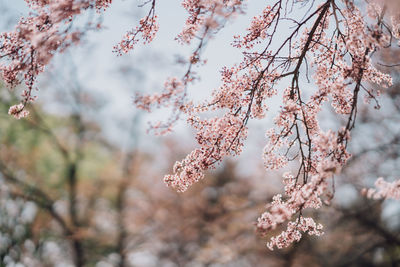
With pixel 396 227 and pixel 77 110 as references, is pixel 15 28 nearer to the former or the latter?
pixel 77 110

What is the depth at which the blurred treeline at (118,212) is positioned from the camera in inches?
369

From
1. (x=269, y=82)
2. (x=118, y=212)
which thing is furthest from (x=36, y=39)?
(x=118, y=212)

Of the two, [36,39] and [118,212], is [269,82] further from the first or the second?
[118,212]

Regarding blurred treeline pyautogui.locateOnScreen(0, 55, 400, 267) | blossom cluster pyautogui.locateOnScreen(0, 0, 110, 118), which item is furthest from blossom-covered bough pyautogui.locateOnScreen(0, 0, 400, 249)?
blurred treeline pyautogui.locateOnScreen(0, 55, 400, 267)

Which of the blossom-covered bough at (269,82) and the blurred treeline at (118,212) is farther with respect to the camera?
the blurred treeline at (118,212)

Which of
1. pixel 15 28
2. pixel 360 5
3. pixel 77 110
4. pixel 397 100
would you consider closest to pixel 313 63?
pixel 360 5

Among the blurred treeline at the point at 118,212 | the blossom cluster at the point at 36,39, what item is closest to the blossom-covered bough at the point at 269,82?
the blossom cluster at the point at 36,39

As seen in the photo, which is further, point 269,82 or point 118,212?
point 118,212

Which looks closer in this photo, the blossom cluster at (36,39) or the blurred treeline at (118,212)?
the blossom cluster at (36,39)

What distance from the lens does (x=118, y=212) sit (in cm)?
1102

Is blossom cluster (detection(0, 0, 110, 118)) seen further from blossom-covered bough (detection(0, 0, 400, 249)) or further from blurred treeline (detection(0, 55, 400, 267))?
blurred treeline (detection(0, 55, 400, 267))

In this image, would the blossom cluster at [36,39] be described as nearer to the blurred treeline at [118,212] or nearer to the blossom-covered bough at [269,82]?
the blossom-covered bough at [269,82]

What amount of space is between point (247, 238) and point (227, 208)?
1294 millimetres

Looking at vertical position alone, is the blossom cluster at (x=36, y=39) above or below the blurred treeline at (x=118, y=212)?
below
